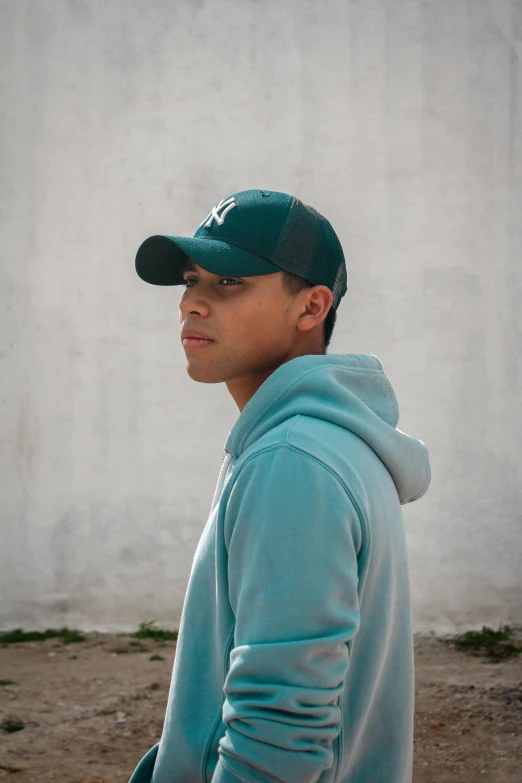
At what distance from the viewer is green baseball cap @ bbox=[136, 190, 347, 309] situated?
1.56 m

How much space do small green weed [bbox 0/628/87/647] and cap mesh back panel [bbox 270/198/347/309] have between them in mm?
4003

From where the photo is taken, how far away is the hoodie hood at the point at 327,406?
4.61 ft

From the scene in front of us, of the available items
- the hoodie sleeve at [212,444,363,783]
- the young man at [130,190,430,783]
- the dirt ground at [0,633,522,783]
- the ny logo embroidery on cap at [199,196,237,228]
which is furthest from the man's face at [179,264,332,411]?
the dirt ground at [0,633,522,783]

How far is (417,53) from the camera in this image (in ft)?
17.1

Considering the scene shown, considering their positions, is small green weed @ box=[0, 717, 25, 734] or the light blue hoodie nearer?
the light blue hoodie

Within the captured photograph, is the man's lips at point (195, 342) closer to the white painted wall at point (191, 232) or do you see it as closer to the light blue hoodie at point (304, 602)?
the light blue hoodie at point (304, 602)

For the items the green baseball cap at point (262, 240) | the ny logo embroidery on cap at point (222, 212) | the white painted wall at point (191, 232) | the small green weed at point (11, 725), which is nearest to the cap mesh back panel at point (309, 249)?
the green baseball cap at point (262, 240)

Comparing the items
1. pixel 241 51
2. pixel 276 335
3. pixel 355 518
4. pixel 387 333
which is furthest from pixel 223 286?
pixel 241 51

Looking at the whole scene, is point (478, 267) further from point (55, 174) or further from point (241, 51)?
point (55, 174)

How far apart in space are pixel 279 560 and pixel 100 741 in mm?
3111

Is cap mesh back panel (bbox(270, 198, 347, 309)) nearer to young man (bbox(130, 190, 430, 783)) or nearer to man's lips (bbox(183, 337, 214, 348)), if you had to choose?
young man (bbox(130, 190, 430, 783))

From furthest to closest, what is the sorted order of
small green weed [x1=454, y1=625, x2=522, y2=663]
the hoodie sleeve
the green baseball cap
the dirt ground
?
1. small green weed [x1=454, y1=625, x2=522, y2=663]
2. the dirt ground
3. the green baseball cap
4. the hoodie sleeve

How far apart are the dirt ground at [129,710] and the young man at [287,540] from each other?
2404 mm

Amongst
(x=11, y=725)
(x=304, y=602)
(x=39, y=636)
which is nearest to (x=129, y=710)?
(x=11, y=725)
